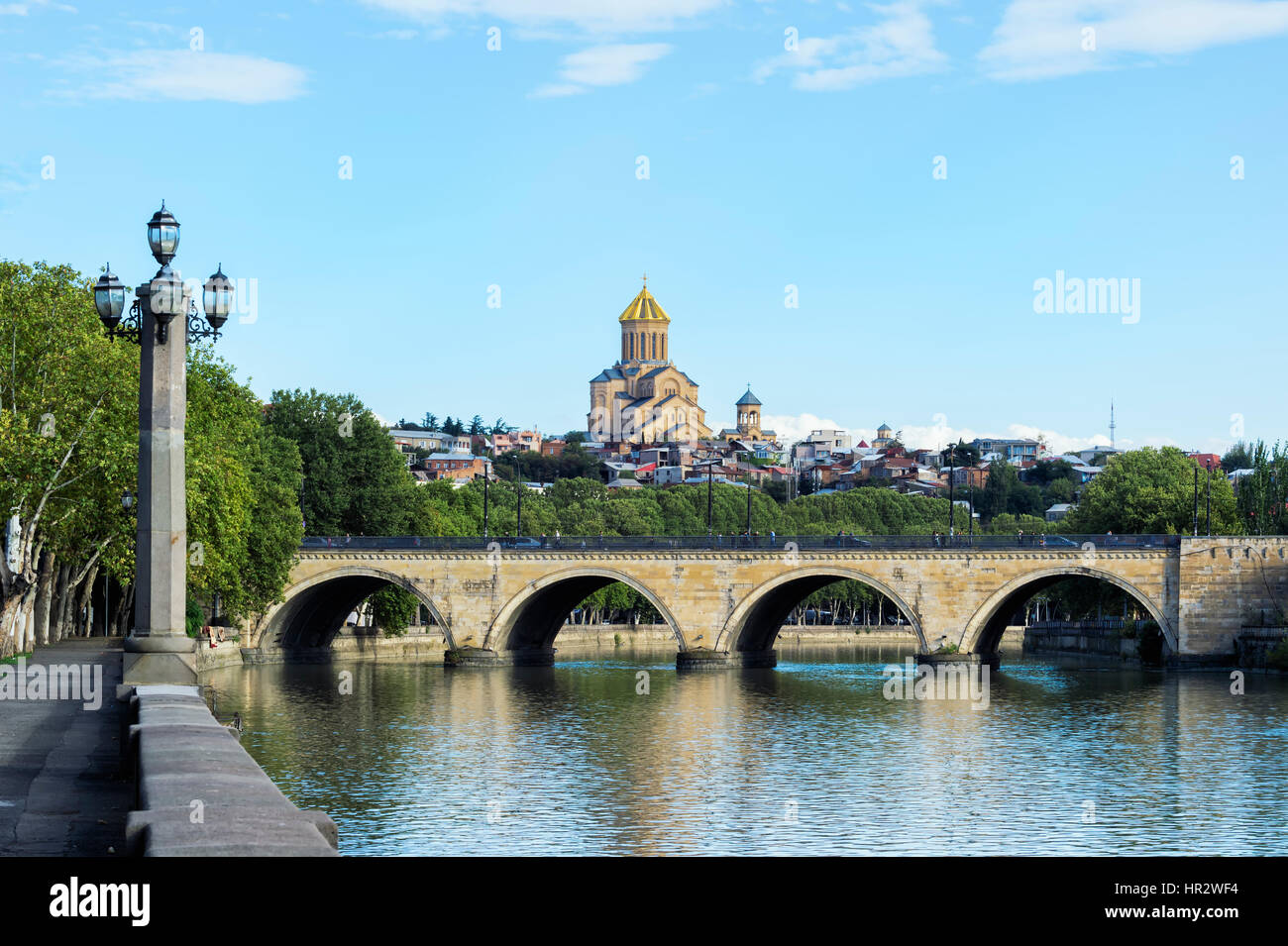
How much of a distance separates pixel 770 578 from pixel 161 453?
43791 millimetres

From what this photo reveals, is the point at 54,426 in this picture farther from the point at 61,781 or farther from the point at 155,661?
the point at 61,781

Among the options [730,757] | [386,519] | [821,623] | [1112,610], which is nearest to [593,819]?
[730,757]

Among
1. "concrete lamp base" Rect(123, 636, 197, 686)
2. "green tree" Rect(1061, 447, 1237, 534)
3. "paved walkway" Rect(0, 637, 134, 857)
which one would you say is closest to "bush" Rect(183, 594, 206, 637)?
"paved walkway" Rect(0, 637, 134, 857)

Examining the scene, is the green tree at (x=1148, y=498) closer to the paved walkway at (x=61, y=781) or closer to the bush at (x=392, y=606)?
the bush at (x=392, y=606)

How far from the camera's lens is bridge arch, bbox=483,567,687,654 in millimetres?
59062

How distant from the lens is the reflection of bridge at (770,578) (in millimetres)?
55719

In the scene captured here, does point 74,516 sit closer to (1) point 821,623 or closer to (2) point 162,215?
(2) point 162,215

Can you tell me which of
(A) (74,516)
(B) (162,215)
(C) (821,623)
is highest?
(B) (162,215)

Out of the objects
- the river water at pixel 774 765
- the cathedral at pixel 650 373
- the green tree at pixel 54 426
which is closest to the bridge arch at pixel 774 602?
the river water at pixel 774 765

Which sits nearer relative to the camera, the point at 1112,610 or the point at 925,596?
the point at 925,596

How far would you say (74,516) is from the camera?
34.8 m

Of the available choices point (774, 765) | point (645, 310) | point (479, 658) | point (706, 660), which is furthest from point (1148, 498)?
point (645, 310)

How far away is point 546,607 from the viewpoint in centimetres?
6512
